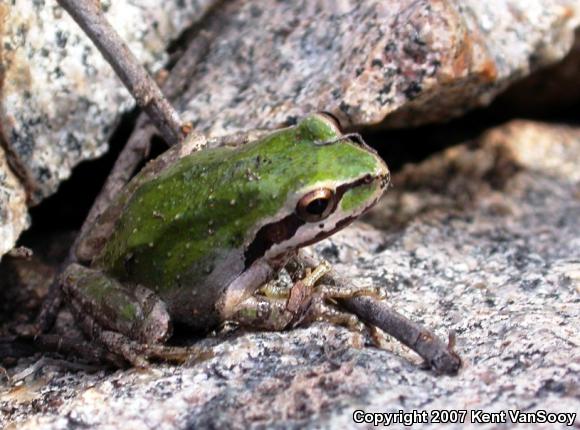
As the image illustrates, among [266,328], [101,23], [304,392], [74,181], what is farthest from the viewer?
[74,181]

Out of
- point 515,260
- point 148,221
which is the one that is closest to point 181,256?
point 148,221

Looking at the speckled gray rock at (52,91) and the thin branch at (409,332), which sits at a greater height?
the speckled gray rock at (52,91)

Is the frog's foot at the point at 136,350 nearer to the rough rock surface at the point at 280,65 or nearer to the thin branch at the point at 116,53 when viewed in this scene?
the rough rock surface at the point at 280,65

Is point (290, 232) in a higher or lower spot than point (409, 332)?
higher

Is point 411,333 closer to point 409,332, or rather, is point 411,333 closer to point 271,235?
point 409,332

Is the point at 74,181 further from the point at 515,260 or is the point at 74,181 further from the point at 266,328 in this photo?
the point at 515,260

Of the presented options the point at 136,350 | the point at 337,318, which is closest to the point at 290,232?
the point at 337,318

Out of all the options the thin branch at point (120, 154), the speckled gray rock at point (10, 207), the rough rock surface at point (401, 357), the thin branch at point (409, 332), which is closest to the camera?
the rough rock surface at point (401, 357)

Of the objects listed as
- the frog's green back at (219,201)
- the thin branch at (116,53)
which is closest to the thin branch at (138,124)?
the thin branch at (116,53)
